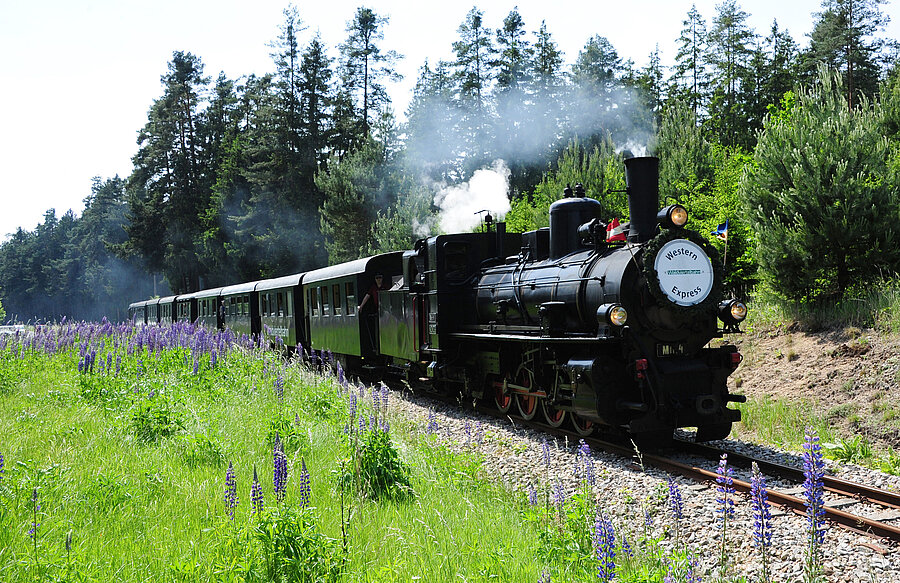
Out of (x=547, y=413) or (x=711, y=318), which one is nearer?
(x=711, y=318)

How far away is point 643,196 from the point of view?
7.95m

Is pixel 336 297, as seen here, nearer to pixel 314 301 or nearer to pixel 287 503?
pixel 314 301

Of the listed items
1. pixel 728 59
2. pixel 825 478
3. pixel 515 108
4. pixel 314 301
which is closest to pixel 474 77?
pixel 515 108

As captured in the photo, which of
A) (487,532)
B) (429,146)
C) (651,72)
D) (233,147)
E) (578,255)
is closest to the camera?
(487,532)

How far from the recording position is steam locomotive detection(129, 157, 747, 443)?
756cm

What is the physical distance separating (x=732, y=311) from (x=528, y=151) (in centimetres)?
2731

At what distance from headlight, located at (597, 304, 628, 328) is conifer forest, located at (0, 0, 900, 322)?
6529 mm

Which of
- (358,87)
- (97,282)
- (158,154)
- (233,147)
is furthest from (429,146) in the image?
(97,282)

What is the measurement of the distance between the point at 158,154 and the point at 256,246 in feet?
49.0

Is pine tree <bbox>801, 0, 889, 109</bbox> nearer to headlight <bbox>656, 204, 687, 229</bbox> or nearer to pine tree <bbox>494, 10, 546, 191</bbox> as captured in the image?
pine tree <bbox>494, 10, 546, 191</bbox>

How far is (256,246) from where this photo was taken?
1788 inches

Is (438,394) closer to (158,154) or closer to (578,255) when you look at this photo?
(578,255)

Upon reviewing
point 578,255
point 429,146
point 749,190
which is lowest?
point 578,255

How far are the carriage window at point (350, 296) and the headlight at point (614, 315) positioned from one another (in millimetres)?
7346
